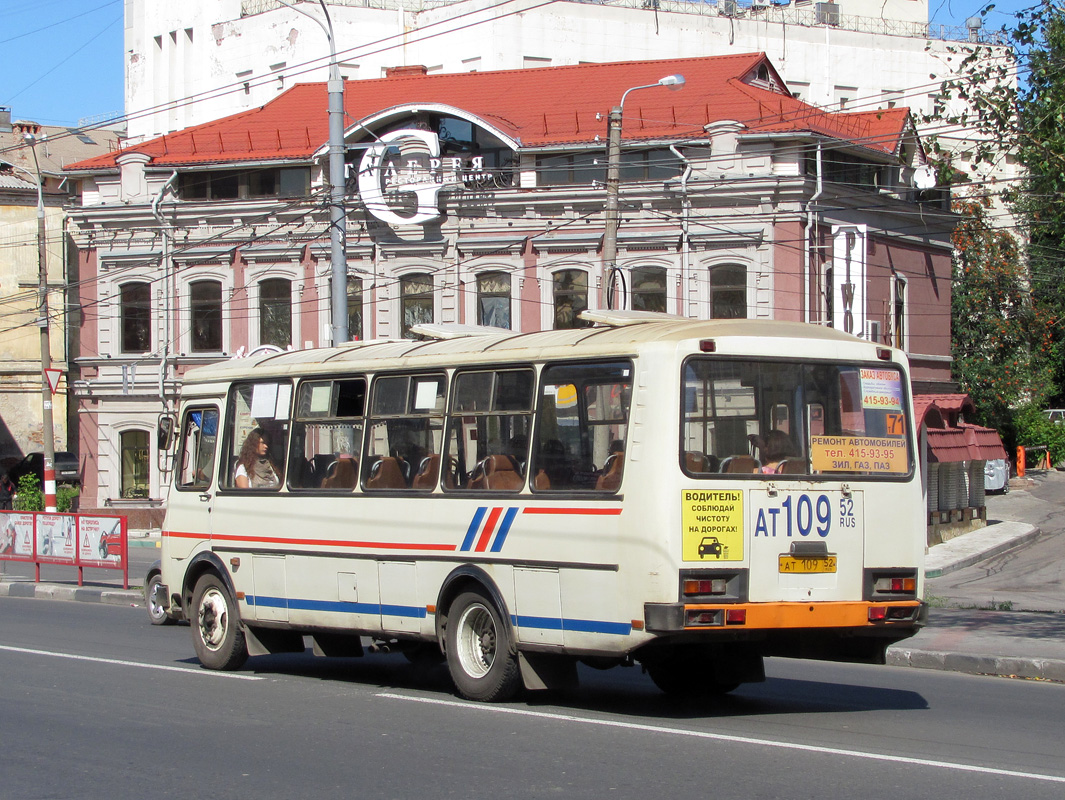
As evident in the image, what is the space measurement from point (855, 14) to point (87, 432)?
44334 millimetres

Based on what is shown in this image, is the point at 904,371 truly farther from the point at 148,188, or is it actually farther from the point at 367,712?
the point at 148,188

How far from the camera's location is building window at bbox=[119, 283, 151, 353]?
3731cm

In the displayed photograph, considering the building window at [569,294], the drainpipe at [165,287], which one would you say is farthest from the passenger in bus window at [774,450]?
the drainpipe at [165,287]

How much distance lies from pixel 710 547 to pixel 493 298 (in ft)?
83.2

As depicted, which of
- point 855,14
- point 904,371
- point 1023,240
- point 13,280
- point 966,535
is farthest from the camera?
point 855,14

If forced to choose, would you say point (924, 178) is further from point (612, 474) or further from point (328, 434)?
point (612, 474)

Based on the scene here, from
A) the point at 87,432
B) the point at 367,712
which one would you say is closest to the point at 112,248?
the point at 87,432

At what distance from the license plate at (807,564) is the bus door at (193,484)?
19.8 feet

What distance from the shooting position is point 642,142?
32594mm

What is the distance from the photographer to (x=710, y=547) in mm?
9164

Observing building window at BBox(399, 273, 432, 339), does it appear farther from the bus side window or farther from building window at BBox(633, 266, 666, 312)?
the bus side window

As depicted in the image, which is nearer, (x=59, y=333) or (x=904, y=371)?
(x=904, y=371)

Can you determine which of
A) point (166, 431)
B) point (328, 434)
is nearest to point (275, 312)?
point (166, 431)

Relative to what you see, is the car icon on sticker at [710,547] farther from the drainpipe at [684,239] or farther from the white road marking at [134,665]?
the drainpipe at [684,239]
